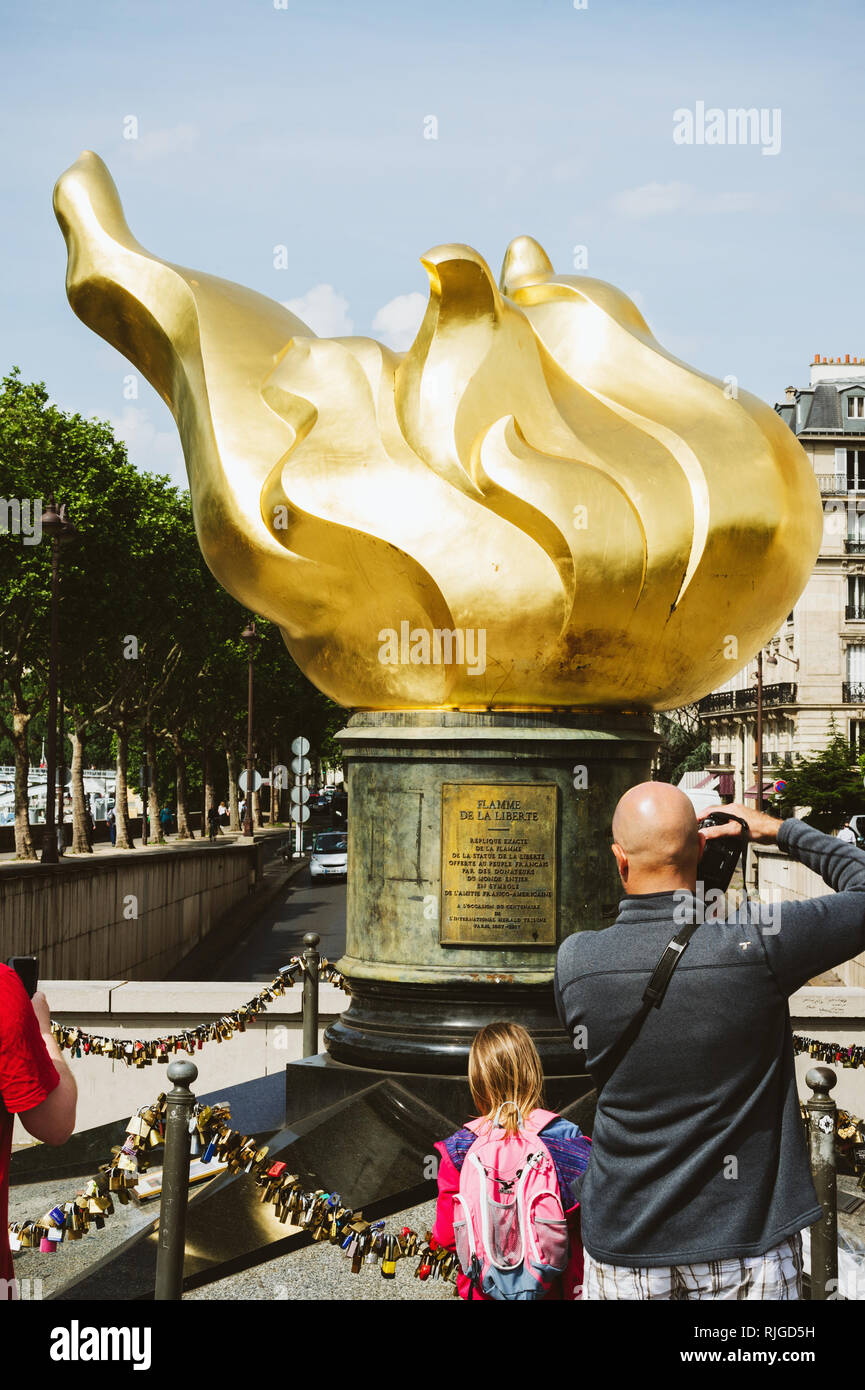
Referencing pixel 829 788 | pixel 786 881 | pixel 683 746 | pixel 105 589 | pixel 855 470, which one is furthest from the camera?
pixel 683 746

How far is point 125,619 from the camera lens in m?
37.5

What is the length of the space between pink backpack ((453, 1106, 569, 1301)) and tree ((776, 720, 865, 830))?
33.9 metres

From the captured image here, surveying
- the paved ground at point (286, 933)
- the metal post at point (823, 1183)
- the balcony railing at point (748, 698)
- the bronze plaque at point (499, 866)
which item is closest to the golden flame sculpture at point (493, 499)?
the bronze plaque at point (499, 866)

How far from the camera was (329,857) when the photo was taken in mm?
39188

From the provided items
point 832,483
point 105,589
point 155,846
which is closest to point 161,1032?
point 105,589

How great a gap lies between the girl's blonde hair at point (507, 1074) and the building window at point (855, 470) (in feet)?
208

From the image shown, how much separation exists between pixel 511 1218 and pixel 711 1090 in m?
1.02

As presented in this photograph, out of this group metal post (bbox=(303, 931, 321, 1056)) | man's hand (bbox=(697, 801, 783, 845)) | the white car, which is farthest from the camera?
the white car

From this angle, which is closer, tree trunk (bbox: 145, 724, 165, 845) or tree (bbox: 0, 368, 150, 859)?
tree (bbox: 0, 368, 150, 859)

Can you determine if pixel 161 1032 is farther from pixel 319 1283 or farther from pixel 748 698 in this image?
pixel 748 698

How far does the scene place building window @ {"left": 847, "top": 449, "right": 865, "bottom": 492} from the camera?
64.4 metres

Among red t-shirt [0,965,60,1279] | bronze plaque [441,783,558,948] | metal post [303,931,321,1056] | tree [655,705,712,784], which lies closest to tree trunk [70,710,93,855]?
metal post [303,931,321,1056]

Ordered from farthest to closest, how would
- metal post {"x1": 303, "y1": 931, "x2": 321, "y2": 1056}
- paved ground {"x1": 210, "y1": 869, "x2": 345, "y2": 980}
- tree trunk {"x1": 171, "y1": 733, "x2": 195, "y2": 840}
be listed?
tree trunk {"x1": 171, "y1": 733, "x2": 195, "y2": 840} → paved ground {"x1": 210, "y1": 869, "x2": 345, "y2": 980} → metal post {"x1": 303, "y1": 931, "x2": 321, "y2": 1056}

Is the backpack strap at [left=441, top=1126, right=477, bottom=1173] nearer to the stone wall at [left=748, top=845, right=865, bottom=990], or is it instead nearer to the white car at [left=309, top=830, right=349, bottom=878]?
the stone wall at [left=748, top=845, right=865, bottom=990]
